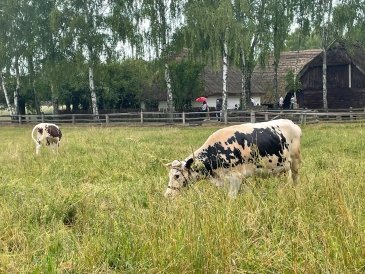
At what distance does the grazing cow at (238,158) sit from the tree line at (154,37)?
18.3 m

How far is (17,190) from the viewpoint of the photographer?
20.9ft

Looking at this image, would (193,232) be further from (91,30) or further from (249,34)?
(91,30)

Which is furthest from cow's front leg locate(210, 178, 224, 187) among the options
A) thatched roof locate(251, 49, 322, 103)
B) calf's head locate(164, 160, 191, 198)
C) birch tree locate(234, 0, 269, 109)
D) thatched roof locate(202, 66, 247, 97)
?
thatched roof locate(251, 49, 322, 103)

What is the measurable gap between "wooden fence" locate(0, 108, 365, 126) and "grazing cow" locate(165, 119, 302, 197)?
14017 mm

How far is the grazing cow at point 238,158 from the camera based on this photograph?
19.2ft

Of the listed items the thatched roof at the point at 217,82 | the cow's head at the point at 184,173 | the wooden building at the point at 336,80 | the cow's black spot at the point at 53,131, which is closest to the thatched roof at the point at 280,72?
the thatched roof at the point at 217,82

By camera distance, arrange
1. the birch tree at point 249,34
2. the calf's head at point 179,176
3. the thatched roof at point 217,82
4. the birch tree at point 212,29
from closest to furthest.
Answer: the calf's head at point 179,176 → the birch tree at point 212,29 → the birch tree at point 249,34 → the thatched roof at point 217,82

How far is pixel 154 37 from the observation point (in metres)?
27.1

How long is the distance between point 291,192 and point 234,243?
1382mm

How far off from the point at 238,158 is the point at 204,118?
19221 mm

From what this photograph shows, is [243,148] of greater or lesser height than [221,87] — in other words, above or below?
below

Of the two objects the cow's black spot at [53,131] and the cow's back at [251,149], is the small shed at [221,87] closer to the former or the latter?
the cow's black spot at [53,131]

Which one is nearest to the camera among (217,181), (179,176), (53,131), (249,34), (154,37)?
(179,176)

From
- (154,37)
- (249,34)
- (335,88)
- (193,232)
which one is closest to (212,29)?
(249,34)
